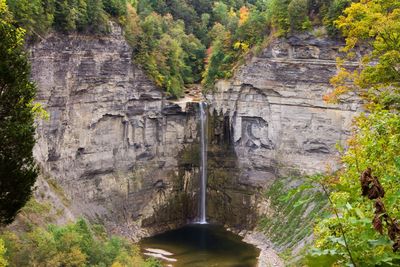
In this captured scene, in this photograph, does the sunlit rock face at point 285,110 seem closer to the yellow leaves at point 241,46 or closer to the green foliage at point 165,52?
the yellow leaves at point 241,46

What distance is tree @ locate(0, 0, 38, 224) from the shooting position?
14.8 meters

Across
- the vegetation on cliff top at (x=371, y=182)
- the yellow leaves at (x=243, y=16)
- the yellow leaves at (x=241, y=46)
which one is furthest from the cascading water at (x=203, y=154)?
the vegetation on cliff top at (x=371, y=182)

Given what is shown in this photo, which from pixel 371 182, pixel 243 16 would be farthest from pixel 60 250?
pixel 243 16

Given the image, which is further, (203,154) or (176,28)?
(176,28)

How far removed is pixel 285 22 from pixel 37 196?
25.4 meters

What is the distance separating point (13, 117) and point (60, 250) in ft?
39.9

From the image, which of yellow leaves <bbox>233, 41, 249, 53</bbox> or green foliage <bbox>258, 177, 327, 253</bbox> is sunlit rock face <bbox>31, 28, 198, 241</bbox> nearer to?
yellow leaves <bbox>233, 41, 249, 53</bbox>

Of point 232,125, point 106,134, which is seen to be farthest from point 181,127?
point 106,134

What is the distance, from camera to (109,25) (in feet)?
148

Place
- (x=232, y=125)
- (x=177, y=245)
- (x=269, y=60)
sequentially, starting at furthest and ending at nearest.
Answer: (x=232, y=125) → (x=269, y=60) → (x=177, y=245)

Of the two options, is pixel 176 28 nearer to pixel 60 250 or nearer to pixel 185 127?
pixel 185 127

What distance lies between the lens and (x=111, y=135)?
153 feet

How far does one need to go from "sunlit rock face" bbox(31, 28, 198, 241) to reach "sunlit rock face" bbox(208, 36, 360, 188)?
519 cm

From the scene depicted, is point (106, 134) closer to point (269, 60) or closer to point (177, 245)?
point (177, 245)
